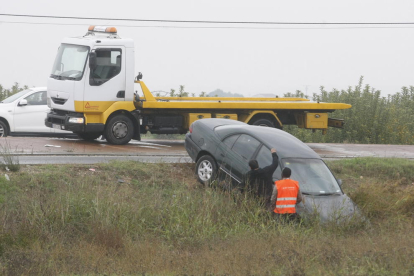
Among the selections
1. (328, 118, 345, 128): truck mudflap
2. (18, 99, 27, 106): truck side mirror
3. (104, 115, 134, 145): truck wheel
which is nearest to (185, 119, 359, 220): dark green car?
(104, 115, 134, 145): truck wheel

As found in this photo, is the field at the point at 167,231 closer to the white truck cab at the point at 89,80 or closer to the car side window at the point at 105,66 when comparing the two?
the white truck cab at the point at 89,80

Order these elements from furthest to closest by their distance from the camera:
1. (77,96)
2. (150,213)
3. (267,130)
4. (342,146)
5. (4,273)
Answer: (342,146), (77,96), (267,130), (150,213), (4,273)

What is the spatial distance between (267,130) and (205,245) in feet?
13.2

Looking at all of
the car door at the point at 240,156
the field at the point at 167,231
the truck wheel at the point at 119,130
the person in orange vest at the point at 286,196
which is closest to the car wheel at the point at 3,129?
the truck wheel at the point at 119,130

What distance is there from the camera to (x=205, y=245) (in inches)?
392

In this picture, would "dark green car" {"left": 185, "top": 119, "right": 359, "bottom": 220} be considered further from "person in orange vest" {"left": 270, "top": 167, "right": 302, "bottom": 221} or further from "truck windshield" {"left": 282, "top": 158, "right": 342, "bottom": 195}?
"person in orange vest" {"left": 270, "top": 167, "right": 302, "bottom": 221}

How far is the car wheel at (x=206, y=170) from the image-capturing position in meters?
13.0

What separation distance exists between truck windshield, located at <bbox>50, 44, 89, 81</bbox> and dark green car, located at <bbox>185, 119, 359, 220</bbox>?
567 cm

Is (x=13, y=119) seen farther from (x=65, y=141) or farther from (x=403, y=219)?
(x=403, y=219)

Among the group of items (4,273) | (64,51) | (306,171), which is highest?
(64,51)

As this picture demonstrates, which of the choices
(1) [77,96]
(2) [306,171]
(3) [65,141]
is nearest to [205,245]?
(2) [306,171]

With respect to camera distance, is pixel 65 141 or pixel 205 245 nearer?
A: pixel 205 245

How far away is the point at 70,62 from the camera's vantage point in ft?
60.3

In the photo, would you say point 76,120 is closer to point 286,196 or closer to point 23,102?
point 23,102
